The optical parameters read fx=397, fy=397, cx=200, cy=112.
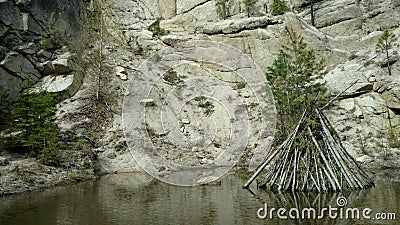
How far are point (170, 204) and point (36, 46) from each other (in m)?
23.9

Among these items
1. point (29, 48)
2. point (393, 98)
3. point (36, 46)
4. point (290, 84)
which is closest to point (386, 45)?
point (393, 98)

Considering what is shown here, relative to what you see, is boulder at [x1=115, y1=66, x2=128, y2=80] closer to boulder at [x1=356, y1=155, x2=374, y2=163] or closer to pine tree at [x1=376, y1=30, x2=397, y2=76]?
boulder at [x1=356, y1=155, x2=374, y2=163]

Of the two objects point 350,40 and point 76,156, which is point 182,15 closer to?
point 350,40

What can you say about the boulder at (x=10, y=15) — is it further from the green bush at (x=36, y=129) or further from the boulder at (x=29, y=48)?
the green bush at (x=36, y=129)

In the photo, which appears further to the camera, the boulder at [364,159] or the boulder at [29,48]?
the boulder at [29,48]

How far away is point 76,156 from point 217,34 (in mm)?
23050

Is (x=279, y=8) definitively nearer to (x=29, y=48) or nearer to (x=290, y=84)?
(x=290, y=84)

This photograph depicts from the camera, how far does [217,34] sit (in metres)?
41.9

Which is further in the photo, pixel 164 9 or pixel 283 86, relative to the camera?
pixel 164 9

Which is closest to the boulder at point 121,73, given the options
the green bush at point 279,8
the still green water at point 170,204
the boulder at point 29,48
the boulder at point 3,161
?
the boulder at point 29,48

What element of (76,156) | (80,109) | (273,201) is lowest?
(273,201)

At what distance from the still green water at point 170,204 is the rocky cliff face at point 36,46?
47.6 feet

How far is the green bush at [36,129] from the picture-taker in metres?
21.7

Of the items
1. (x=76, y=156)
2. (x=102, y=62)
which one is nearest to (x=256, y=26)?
(x=102, y=62)
